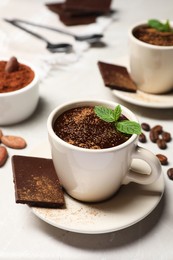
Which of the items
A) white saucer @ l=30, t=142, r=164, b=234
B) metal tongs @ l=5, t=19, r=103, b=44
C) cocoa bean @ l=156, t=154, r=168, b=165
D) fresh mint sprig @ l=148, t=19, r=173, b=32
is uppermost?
fresh mint sprig @ l=148, t=19, r=173, b=32

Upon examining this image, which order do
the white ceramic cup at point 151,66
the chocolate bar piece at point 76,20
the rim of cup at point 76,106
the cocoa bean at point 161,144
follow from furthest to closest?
the chocolate bar piece at point 76,20
the white ceramic cup at point 151,66
the cocoa bean at point 161,144
the rim of cup at point 76,106

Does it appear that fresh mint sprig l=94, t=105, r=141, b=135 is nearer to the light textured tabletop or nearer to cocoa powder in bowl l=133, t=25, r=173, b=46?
the light textured tabletop

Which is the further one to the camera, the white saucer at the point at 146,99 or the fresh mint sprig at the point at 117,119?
the white saucer at the point at 146,99

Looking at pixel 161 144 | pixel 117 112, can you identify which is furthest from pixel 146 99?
pixel 117 112

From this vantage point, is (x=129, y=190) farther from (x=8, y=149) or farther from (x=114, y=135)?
(x=8, y=149)

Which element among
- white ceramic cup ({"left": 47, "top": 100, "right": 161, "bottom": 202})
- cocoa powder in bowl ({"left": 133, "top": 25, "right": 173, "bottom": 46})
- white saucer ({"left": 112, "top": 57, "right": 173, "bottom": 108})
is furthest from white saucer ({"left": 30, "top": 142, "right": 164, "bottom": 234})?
cocoa powder in bowl ({"left": 133, "top": 25, "right": 173, "bottom": 46})

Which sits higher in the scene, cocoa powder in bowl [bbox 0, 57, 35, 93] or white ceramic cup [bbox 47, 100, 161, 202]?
white ceramic cup [bbox 47, 100, 161, 202]

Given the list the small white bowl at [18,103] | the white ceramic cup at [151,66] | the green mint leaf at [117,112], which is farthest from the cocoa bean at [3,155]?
the white ceramic cup at [151,66]

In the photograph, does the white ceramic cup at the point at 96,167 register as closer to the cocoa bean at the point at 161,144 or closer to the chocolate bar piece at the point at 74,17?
the cocoa bean at the point at 161,144
